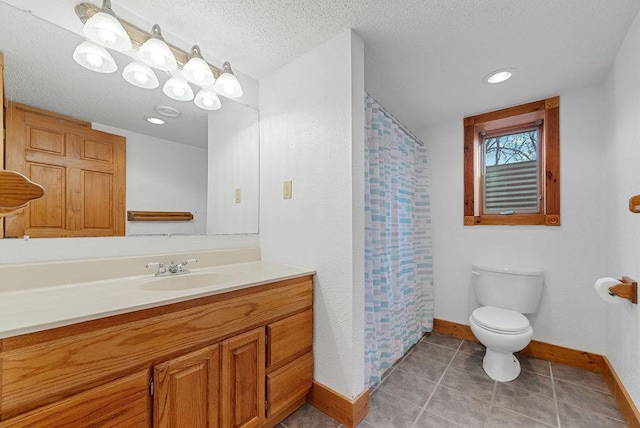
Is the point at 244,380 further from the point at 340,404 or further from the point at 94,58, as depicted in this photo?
the point at 94,58

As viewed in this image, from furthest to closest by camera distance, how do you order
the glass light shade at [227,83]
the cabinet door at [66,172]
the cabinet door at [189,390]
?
1. the glass light shade at [227,83]
2. the cabinet door at [66,172]
3. the cabinet door at [189,390]

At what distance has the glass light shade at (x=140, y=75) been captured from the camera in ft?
4.45

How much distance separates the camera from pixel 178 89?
1543 mm

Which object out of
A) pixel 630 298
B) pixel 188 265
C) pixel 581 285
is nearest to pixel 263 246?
pixel 188 265

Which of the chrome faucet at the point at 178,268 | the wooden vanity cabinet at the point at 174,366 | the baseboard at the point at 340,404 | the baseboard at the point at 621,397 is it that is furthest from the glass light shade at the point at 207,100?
the baseboard at the point at 621,397

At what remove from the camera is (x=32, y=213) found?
44.7 inches

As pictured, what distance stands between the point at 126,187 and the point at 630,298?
262 centimetres

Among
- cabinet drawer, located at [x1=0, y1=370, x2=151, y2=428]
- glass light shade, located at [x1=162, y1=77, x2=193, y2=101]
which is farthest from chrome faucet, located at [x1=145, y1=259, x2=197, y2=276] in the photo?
glass light shade, located at [x1=162, y1=77, x2=193, y2=101]

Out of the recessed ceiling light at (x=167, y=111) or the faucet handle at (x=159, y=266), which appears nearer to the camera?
the faucet handle at (x=159, y=266)

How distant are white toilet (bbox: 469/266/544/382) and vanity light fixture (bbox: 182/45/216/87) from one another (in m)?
2.38

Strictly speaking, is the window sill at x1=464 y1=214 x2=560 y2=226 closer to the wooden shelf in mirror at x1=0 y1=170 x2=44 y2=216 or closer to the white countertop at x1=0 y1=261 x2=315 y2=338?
the white countertop at x1=0 y1=261 x2=315 y2=338

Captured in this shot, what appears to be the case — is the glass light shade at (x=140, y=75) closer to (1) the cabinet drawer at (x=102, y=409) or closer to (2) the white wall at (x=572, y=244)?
(1) the cabinet drawer at (x=102, y=409)

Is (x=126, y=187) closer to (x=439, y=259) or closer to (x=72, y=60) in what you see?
(x=72, y=60)

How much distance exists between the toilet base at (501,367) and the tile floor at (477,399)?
0.13ft
